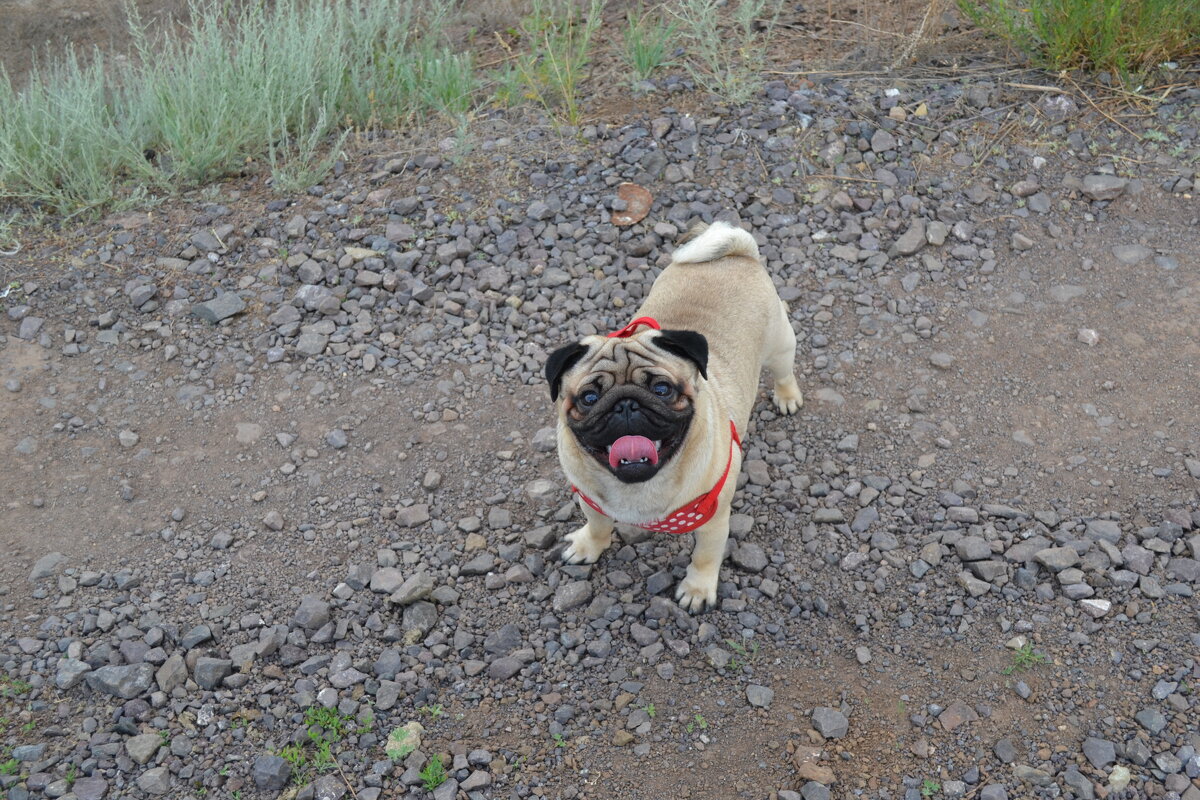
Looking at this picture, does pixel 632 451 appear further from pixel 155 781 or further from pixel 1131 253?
pixel 1131 253

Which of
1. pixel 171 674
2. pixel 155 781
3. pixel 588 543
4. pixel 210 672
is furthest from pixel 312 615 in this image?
pixel 588 543

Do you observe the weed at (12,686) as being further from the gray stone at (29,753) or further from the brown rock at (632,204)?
the brown rock at (632,204)

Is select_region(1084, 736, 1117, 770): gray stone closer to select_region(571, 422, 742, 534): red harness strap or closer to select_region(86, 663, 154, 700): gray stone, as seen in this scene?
select_region(571, 422, 742, 534): red harness strap

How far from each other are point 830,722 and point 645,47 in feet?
16.4

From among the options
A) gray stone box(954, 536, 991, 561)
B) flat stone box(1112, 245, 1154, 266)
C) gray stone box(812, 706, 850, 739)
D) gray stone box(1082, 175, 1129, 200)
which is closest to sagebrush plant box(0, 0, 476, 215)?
gray stone box(1082, 175, 1129, 200)

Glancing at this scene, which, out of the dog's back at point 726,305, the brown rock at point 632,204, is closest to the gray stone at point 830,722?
the dog's back at point 726,305

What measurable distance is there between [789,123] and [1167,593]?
3812 mm

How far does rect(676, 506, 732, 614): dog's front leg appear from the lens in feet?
13.4

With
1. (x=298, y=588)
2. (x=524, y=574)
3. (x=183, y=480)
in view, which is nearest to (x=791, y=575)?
(x=524, y=574)

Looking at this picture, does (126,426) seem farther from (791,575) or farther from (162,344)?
(791,575)

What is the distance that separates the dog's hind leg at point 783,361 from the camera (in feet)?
15.8

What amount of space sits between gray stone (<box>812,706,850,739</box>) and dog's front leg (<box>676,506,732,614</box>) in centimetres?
68

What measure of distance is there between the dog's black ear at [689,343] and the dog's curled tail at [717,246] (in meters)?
1.17

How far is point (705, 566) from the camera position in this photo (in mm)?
4223
